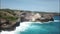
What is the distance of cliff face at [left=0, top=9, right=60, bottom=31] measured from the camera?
166cm

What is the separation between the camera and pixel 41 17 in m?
1.69

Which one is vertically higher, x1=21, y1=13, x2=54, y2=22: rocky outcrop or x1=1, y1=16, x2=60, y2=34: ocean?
x1=21, y1=13, x2=54, y2=22: rocky outcrop

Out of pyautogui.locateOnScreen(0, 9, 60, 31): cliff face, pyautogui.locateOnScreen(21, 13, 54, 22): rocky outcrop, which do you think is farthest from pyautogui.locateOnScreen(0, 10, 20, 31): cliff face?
pyautogui.locateOnScreen(21, 13, 54, 22): rocky outcrop

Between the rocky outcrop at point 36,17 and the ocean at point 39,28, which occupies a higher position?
the rocky outcrop at point 36,17

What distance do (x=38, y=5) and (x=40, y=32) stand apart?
15.8 inches

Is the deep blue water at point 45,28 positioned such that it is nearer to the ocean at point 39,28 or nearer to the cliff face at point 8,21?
the ocean at point 39,28

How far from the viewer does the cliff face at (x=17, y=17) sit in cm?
166

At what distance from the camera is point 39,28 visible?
1.66 m

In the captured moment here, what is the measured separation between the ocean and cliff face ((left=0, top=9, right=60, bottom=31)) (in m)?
0.06

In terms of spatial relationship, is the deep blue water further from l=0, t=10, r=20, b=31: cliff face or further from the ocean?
l=0, t=10, r=20, b=31: cliff face

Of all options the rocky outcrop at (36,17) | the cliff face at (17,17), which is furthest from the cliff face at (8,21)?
the rocky outcrop at (36,17)

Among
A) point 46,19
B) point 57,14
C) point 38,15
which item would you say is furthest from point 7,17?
point 57,14

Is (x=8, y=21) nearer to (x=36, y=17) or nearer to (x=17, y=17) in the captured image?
(x=17, y=17)

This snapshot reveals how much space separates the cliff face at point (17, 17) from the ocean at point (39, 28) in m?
0.06
